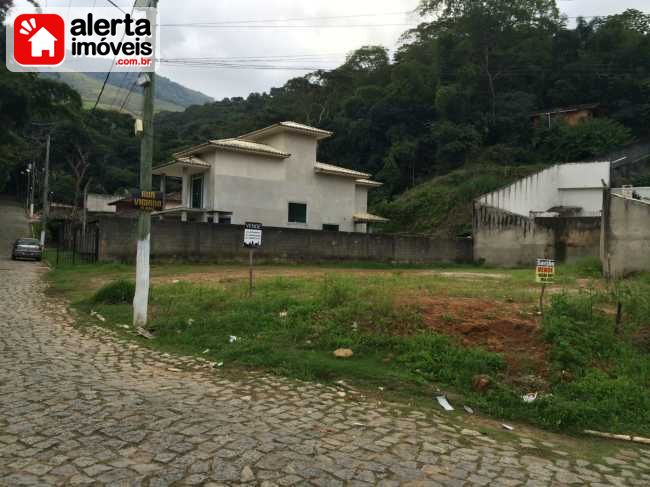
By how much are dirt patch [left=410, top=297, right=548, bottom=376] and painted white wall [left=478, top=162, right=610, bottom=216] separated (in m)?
29.0

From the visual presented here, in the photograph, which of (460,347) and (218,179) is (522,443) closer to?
(460,347)

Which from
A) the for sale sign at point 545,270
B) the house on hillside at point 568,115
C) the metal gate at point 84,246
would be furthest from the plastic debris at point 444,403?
the house on hillside at point 568,115

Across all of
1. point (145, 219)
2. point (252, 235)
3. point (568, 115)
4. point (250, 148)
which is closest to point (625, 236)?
point (252, 235)

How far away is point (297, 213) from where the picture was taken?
34.4m

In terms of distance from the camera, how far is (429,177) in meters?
50.0

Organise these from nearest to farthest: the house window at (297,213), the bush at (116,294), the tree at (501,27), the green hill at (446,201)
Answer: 1. the bush at (116,294)
2. the house window at (297,213)
3. the green hill at (446,201)
4. the tree at (501,27)

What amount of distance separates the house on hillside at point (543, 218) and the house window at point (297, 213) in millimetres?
10994

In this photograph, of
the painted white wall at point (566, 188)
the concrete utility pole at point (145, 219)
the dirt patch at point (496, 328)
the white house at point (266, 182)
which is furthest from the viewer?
the painted white wall at point (566, 188)

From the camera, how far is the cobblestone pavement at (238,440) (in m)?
3.78

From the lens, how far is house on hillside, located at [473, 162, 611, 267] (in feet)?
94.6

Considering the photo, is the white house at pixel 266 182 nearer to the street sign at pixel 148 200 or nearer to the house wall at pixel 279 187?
the house wall at pixel 279 187

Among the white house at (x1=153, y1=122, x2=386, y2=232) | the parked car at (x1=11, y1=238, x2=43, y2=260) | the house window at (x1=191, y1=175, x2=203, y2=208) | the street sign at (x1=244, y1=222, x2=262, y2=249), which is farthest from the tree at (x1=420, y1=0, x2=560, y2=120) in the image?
the street sign at (x1=244, y1=222, x2=262, y2=249)

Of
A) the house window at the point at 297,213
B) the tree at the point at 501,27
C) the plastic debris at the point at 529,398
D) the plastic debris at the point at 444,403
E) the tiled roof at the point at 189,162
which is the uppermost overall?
the tree at the point at 501,27

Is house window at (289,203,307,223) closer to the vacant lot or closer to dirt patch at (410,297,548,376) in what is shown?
the vacant lot
